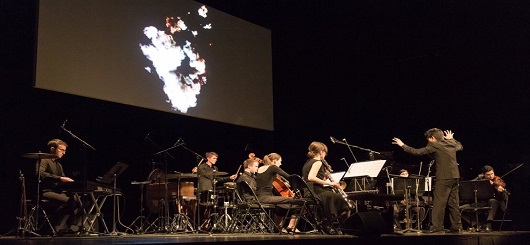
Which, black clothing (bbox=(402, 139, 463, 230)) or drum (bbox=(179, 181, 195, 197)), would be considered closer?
black clothing (bbox=(402, 139, 463, 230))

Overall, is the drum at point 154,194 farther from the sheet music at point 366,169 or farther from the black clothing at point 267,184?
the sheet music at point 366,169

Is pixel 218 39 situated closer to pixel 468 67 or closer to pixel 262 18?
pixel 262 18

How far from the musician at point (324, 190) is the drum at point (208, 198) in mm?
2467

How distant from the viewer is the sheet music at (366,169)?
21.7ft

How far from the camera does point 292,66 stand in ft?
42.4

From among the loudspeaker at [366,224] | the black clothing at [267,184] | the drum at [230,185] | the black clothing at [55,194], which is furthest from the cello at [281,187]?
the black clothing at [55,194]

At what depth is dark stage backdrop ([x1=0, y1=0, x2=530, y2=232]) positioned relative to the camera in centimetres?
1145

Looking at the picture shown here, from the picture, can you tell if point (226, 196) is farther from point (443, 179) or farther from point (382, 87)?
point (382, 87)

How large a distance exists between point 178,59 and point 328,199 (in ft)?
13.5

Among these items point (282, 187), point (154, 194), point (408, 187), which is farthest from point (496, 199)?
point (154, 194)

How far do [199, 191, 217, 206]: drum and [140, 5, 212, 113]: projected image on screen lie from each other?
4.80 ft

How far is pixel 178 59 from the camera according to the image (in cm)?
958

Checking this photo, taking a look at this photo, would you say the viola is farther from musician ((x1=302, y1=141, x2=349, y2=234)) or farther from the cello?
musician ((x1=302, y1=141, x2=349, y2=234))

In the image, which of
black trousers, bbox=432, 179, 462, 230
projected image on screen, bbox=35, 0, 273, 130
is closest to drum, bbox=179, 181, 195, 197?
projected image on screen, bbox=35, 0, 273, 130
